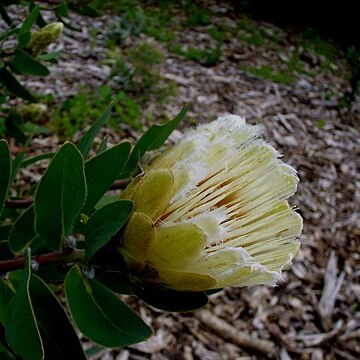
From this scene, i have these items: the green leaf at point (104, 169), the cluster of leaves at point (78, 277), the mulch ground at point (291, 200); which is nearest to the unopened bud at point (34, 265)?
the cluster of leaves at point (78, 277)

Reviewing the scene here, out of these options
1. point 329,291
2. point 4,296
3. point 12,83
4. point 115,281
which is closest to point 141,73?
point 329,291

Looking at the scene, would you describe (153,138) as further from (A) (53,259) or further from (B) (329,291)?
(B) (329,291)

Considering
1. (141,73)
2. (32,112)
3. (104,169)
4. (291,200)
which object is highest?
(104,169)

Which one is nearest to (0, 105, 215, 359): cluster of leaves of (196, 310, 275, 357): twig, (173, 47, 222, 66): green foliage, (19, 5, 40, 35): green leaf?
(19, 5, 40, 35): green leaf

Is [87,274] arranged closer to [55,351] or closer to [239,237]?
[55,351]

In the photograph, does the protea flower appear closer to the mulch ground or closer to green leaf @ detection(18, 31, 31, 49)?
green leaf @ detection(18, 31, 31, 49)
